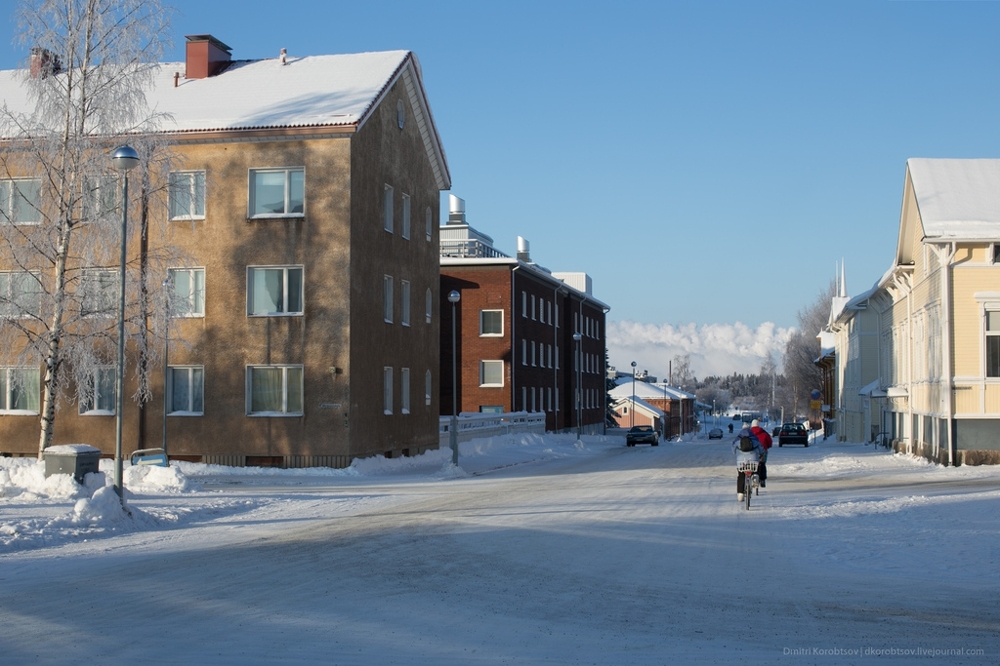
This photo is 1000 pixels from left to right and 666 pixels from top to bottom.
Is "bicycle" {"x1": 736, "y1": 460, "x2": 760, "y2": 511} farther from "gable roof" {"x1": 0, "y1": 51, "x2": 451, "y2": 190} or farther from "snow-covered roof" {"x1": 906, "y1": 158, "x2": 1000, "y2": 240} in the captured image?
"gable roof" {"x1": 0, "y1": 51, "x2": 451, "y2": 190}

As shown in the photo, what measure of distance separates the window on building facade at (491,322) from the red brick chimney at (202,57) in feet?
80.3

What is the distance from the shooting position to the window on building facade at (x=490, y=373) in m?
56.9

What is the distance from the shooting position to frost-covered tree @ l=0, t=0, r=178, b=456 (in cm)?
2359

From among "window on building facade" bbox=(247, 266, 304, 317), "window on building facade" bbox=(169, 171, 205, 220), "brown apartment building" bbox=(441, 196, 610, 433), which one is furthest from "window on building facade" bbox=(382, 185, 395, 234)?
"brown apartment building" bbox=(441, 196, 610, 433)

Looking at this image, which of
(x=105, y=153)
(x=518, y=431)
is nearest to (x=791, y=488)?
(x=105, y=153)

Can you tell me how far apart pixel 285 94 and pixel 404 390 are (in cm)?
1062

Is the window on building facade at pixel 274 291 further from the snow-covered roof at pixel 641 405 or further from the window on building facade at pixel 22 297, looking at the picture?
the snow-covered roof at pixel 641 405

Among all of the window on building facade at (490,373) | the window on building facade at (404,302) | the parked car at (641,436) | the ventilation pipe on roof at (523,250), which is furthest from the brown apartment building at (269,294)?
the ventilation pipe on roof at (523,250)

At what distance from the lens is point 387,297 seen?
112 feet

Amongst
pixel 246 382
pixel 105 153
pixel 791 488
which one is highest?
pixel 105 153

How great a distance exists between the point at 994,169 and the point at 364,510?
25239 millimetres

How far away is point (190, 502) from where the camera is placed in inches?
757

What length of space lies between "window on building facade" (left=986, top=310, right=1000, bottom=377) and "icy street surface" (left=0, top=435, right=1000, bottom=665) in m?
8.35

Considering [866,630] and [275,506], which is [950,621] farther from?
[275,506]
